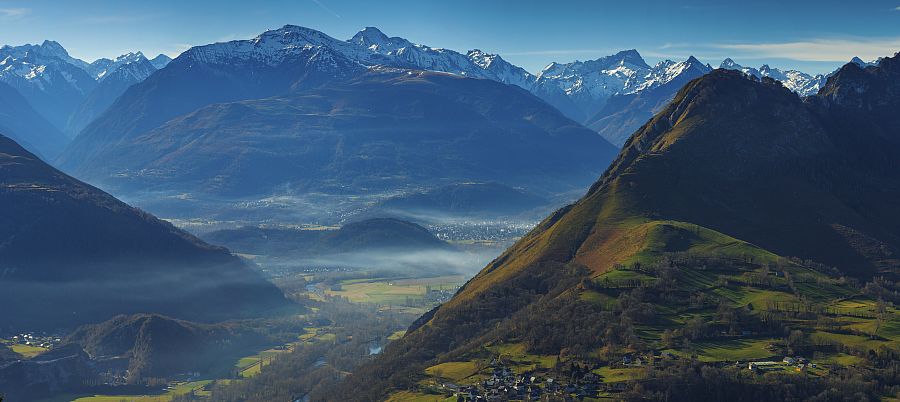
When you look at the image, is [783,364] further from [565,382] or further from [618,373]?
[565,382]

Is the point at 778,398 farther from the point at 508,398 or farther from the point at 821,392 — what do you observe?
the point at 508,398

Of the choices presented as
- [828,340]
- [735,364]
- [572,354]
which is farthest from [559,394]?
[828,340]

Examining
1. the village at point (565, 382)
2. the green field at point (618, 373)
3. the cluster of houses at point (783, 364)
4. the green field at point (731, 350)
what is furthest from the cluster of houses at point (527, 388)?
the cluster of houses at point (783, 364)

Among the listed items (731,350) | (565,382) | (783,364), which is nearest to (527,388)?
(565,382)

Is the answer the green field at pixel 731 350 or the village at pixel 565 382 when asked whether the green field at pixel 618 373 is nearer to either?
the village at pixel 565 382

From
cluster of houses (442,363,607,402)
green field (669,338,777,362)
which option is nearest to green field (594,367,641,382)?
cluster of houses (442,363,607,402)

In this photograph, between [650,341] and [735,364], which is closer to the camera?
[735,364]

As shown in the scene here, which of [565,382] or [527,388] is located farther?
[527,388]

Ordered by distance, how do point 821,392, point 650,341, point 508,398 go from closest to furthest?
point 821,392 → point 508,398 → point 650,341
